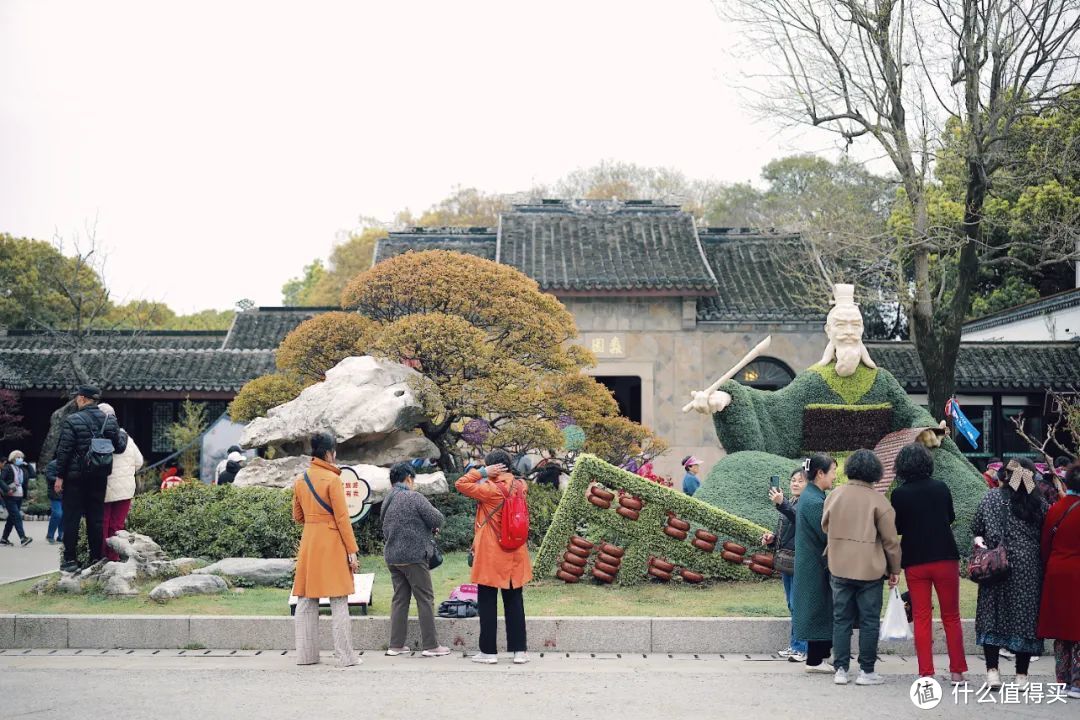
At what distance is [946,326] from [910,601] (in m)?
11.4

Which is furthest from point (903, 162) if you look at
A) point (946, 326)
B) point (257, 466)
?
point (257, 466)

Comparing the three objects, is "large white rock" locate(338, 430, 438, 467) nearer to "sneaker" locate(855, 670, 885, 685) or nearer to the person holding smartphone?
the person holding smartphone

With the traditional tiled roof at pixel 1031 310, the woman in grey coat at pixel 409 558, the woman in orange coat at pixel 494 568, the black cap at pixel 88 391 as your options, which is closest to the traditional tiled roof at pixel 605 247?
the traditional tiled roof at pixel 1031 310

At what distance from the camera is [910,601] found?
7594 millimetres

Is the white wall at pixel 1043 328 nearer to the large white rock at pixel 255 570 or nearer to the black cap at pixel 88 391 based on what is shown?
the large white rock at pixel 255 570

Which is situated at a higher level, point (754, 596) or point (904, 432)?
point (904, 432)

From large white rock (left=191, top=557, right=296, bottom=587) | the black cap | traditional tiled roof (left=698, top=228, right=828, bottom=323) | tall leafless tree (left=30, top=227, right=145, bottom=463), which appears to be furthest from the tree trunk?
traditional tiled roof (left=698, top=228, right=828, bottom=323)

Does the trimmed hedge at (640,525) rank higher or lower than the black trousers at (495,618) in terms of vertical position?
higher

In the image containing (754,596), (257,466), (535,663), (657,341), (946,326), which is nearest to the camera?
(535,663)

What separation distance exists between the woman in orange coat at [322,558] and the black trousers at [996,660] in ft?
14.8

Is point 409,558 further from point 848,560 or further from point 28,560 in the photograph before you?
point 28,560

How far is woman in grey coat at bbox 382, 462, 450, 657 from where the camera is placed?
326 inches

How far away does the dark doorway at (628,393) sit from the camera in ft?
80.9

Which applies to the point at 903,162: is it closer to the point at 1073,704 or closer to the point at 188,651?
the point at 1073,704
